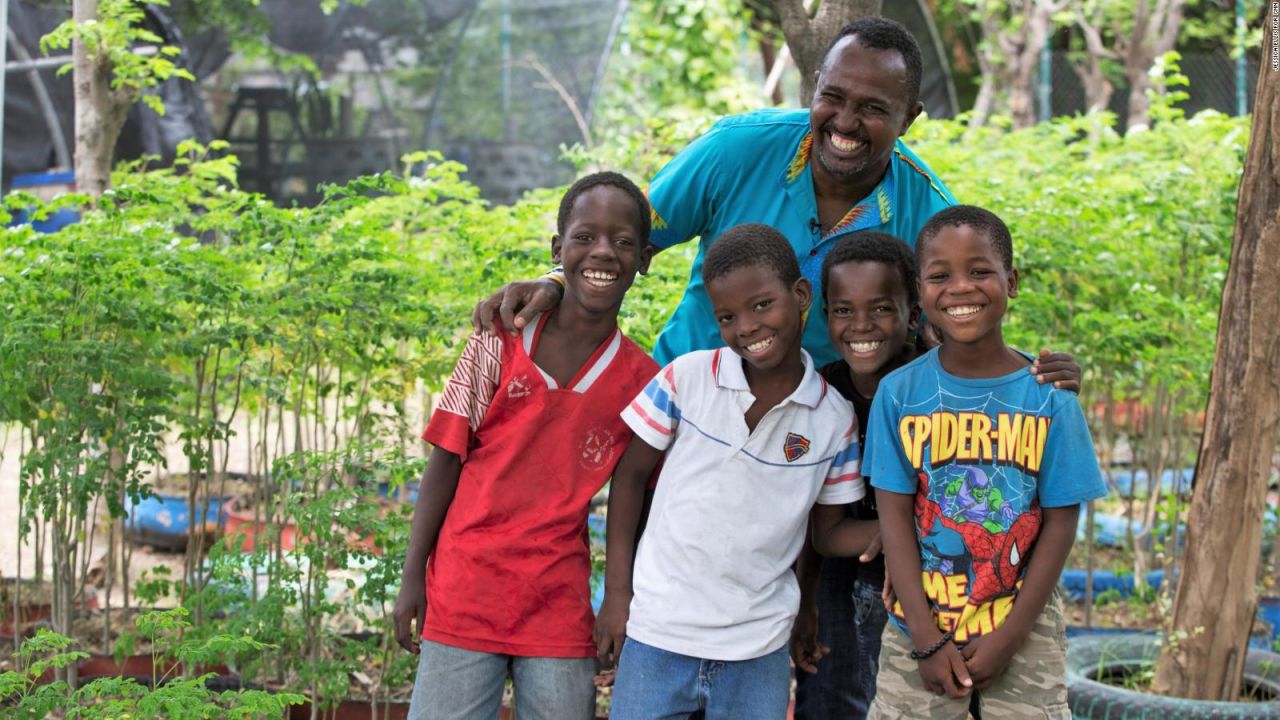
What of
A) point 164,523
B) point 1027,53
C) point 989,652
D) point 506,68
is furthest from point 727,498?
point 1027,53

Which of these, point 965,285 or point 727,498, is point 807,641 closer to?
point 727,498

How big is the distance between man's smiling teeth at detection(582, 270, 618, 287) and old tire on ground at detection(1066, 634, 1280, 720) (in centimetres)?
224

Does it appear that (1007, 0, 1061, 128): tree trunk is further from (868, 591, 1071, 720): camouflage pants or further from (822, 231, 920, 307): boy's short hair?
(868, 591, 1071, 720): camouflage pants

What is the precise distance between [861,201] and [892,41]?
371 millimetres

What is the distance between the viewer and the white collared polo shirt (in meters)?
2.71

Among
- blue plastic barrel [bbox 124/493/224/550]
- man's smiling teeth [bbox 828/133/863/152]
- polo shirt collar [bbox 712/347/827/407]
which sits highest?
man's smiling teeth [bbox 828/133/863/152]

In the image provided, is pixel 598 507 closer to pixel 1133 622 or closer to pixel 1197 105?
pixel 1133 622

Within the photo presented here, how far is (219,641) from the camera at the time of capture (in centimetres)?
307

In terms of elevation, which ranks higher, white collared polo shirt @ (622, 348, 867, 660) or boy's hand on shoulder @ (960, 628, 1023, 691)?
white collared polo shirt @ (622, 348, 867, 660)

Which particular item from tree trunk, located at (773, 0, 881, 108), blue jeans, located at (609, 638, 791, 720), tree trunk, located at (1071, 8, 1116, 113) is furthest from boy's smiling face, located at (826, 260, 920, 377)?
tree trunk, located at (1071, 8, 1116, 113)

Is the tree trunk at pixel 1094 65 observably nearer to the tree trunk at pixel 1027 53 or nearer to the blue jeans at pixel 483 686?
the tree trunk at pixel 1027 53

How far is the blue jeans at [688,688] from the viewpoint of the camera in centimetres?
270

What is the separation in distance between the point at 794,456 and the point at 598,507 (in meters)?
2.82

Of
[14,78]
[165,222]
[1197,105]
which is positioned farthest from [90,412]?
[1197,105]
